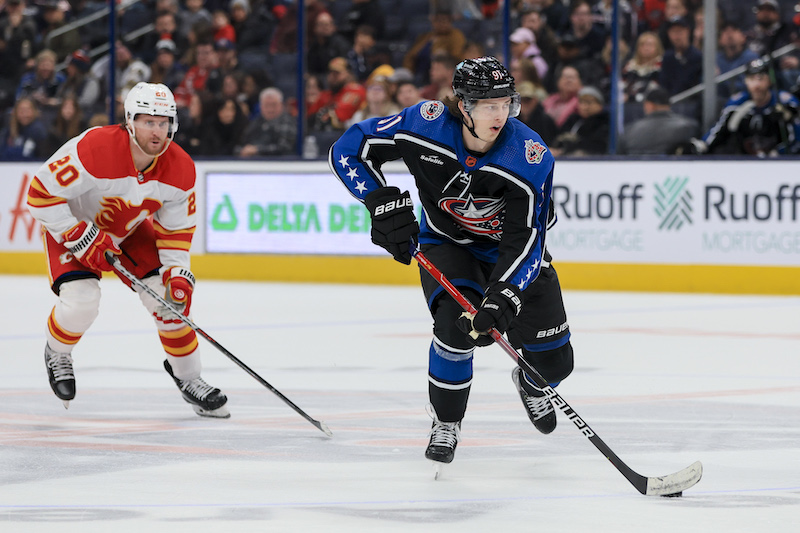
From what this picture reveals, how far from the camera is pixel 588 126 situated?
380 inches

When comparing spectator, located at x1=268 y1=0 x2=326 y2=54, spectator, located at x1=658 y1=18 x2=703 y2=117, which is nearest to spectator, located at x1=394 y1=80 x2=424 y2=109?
spectator, located at x1=268 y1=0 x2=326 y2=54

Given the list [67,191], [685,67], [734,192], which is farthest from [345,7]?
[67,191]

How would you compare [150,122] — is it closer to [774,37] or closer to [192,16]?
[774,37]

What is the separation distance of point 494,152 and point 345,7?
747cm

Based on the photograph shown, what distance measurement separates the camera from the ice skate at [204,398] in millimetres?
4457

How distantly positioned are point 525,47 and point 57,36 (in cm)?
430

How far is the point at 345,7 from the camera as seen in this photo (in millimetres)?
10805

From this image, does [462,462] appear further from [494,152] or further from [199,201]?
[199,201]

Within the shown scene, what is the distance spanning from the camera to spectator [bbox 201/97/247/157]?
10.7 metres

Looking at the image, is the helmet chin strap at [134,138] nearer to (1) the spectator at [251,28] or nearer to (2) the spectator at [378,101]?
(2) the spectator at [378,101]

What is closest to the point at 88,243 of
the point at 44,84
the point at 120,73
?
the point at 120,73

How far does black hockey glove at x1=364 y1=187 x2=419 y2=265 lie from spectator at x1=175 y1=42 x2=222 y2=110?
7486 millimetres

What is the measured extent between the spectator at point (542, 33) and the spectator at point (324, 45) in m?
1.62

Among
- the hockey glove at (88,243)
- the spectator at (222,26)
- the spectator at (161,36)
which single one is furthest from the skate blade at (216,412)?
the spectator at (161,36)
